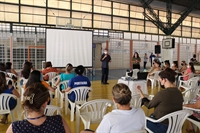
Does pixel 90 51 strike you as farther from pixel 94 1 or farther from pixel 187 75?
pixel 94 1

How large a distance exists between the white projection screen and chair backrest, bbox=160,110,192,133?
18.6ft

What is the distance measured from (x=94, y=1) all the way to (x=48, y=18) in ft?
10.9

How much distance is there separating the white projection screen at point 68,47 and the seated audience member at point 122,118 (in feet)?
18.6

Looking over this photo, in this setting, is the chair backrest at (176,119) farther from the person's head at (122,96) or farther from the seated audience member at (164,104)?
the person's head at (122,96)

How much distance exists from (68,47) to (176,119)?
229 inches

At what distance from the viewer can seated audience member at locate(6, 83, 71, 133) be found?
1383 millimetres

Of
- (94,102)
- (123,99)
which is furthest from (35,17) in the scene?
(123,99)

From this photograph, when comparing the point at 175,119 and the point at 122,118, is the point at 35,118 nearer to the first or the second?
the point at 122,118

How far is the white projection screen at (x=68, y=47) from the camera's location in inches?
276

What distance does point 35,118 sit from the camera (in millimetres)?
1424

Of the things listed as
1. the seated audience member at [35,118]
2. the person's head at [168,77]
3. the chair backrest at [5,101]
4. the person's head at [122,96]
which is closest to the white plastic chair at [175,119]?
the person's head at [168,77]

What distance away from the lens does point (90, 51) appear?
787 centimetres

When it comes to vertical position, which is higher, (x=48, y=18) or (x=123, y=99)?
(x=48, y=18)

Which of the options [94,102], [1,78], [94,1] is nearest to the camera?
[94,102]
